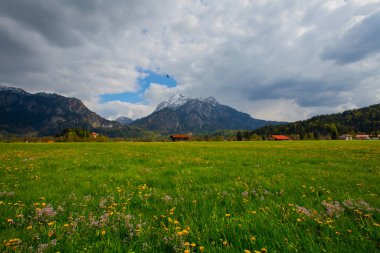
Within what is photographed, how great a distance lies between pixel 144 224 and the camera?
392 centimetres

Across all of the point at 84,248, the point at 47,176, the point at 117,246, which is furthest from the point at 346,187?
the point at 47,176

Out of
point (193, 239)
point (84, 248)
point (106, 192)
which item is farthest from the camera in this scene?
point (106, 192)

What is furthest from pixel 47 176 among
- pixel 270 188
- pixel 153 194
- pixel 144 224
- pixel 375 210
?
pixel 375 210

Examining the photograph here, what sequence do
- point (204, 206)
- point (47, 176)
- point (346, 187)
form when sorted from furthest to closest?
point (47, 176) < point (346, 187) < point (204, 206)

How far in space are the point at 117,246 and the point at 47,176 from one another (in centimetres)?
839

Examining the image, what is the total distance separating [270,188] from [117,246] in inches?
216

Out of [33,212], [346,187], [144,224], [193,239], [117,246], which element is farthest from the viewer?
[346,187]

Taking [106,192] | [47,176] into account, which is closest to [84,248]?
[106,192]

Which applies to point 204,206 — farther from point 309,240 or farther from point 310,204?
point 310,204

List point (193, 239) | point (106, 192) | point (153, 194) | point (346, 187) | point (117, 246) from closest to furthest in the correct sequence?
1. point (117, 246)
2. point (193, 239)
3. point (153, 194)
4. point (106, 192)
5. point (346, 187)

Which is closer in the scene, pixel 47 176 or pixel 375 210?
pixel 375 210

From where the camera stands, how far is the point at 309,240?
3201 millimetres

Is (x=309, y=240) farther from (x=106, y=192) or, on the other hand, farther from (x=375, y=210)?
(x=106, y=192)

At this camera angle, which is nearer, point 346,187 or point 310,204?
point 310,204
